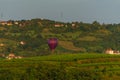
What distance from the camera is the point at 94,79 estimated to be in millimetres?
43281

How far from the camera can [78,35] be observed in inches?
7613

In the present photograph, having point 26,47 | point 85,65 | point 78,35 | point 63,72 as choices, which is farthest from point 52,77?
point 78,35

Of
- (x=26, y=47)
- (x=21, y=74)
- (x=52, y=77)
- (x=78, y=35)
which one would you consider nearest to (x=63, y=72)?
(x=52, y=77)

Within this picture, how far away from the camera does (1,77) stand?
140 feet

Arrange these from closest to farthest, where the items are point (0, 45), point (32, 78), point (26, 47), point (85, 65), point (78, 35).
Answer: point (32, 78), point (85, 65), point (0, 45), point (26, 47), point (78, 35)

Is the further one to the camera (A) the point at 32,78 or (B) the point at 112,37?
(B) the point at 112,37

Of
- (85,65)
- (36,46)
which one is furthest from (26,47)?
(85,65)

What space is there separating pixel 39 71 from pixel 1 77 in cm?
344

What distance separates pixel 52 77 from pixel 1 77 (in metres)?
4.56

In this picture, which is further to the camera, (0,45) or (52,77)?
(0,45)

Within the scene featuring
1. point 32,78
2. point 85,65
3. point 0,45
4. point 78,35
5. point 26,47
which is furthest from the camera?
point 78,35

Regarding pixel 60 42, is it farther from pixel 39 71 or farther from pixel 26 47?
pixel 39 71

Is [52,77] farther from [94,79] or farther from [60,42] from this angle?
[60,42]

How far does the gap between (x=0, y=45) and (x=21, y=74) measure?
412ft
